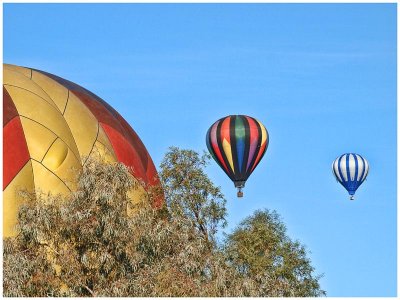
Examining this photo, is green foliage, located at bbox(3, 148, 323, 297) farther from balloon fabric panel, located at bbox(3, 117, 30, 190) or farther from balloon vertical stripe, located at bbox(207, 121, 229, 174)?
balloon vertical stripe, located at bbox(207, 121, 229, 174)

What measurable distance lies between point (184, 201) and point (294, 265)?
2.83 m

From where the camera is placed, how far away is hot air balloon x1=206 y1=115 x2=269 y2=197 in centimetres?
3800

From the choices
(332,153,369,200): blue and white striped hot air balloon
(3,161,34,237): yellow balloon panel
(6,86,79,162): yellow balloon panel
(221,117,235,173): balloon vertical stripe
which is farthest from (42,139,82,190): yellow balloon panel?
(332,153,369,200): blue and white striped hot air balloon

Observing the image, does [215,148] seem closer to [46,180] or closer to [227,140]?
[227,140]

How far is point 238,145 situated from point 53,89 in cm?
778

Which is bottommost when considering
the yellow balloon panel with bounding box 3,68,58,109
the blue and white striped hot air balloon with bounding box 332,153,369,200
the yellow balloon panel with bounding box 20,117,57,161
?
the yellow balloon panel with bounding box 20,117,57,161

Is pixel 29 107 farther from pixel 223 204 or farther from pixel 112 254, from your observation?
pixel 112 254

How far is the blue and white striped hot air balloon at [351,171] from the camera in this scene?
147ft

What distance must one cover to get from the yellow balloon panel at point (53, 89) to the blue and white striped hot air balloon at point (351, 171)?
14938 millimetres

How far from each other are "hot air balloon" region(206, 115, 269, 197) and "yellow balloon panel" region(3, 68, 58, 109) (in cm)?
822

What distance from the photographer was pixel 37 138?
96.2 feet

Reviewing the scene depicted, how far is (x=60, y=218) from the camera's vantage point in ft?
76.8

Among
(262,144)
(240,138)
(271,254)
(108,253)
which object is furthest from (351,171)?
(108,253)

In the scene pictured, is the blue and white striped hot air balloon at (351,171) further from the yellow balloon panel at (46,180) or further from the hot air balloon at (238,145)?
the yellow balloon panel at (46,180)
